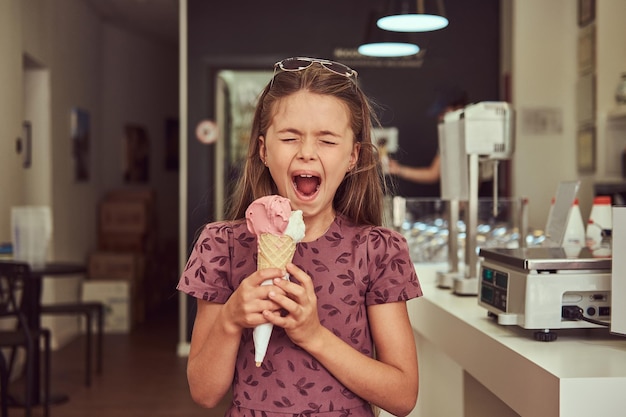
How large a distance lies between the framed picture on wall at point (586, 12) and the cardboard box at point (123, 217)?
474 cm

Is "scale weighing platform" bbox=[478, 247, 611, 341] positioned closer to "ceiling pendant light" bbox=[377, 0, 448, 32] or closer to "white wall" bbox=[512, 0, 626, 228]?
"ceiling pendant light" bbox=[377, 0, 448, 32]

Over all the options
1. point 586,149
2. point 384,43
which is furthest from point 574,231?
point 586,149

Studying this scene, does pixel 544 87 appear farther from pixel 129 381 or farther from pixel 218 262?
pixel 218 262

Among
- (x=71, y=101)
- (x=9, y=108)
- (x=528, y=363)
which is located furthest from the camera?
(x=71, y=101)

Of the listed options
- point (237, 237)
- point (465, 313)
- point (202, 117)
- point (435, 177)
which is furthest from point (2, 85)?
point (237, 237)

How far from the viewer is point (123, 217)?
8922 mm

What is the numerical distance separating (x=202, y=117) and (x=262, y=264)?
560 centimetres

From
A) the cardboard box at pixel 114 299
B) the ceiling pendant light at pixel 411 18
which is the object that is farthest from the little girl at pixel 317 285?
the cardboard box at pixel 114 299

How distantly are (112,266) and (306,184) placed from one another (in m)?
7.23

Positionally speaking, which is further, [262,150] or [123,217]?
[123,217]

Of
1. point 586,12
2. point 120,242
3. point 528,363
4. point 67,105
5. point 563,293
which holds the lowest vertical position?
point 120,242

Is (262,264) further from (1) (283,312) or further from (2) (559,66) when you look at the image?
(2) (559,66)

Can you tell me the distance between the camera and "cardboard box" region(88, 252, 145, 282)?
838 cm

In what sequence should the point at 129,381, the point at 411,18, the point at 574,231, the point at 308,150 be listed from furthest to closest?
the point at 129,381 → the point at 411,18 → the point at 574,231 → the point at 308,150
